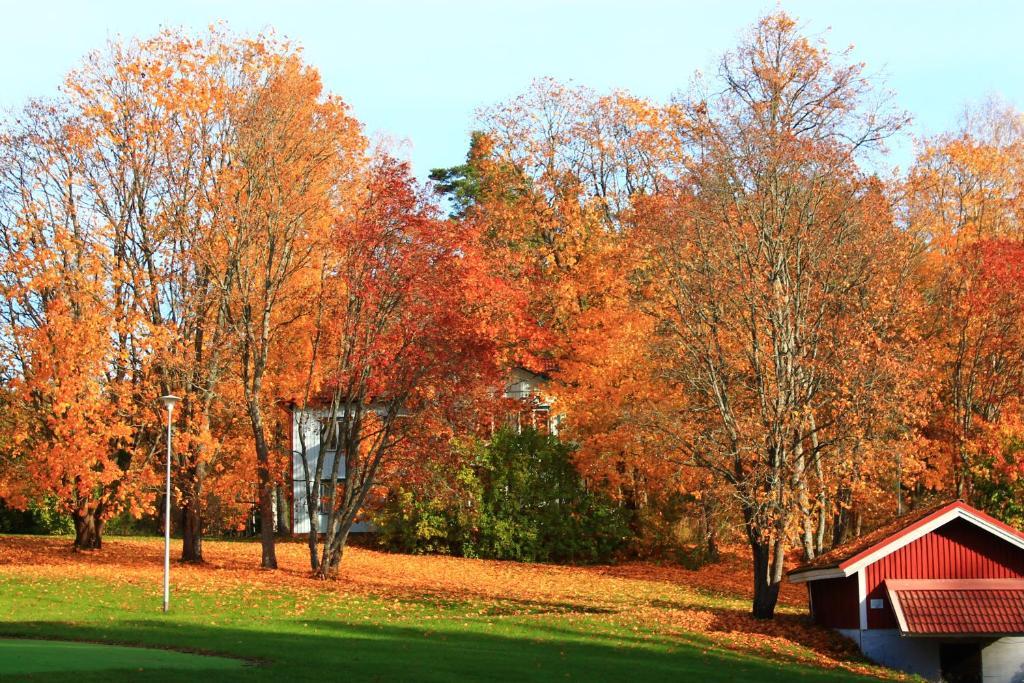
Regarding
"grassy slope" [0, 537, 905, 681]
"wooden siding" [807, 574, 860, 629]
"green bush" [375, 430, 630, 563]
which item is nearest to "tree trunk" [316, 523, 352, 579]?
"grassy slope" [0, 537, 905, 681]

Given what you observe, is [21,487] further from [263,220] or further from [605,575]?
[605,575]

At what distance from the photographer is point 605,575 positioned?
40.1m

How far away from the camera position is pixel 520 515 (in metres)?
44.2

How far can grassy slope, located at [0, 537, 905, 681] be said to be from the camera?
20109 mm

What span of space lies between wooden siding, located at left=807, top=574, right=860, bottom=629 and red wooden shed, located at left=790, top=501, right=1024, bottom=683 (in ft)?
0.16

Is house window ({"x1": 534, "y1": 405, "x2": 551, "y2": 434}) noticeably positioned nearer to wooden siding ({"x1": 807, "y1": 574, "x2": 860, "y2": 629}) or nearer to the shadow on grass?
wooden siding ({"x1": 807, "y1": 574, "x2": 860, "y2": 629})

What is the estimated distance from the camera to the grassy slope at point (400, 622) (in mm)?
20109

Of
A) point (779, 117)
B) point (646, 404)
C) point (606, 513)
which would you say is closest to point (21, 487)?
point (646, 404)

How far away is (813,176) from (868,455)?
25.0ft

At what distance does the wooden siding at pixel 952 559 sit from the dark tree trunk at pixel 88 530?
23353 mm

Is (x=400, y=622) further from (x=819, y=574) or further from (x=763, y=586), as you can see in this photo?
(x=819, y=574)

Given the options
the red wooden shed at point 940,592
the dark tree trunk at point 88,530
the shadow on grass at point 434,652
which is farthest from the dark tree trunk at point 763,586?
the dark tree trunk at point 88,530

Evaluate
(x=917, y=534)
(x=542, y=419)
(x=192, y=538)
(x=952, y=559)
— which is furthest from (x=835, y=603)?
(x=192, y=538)

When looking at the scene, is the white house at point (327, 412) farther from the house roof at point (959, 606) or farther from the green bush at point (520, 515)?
the house roof at point (959, 606)
